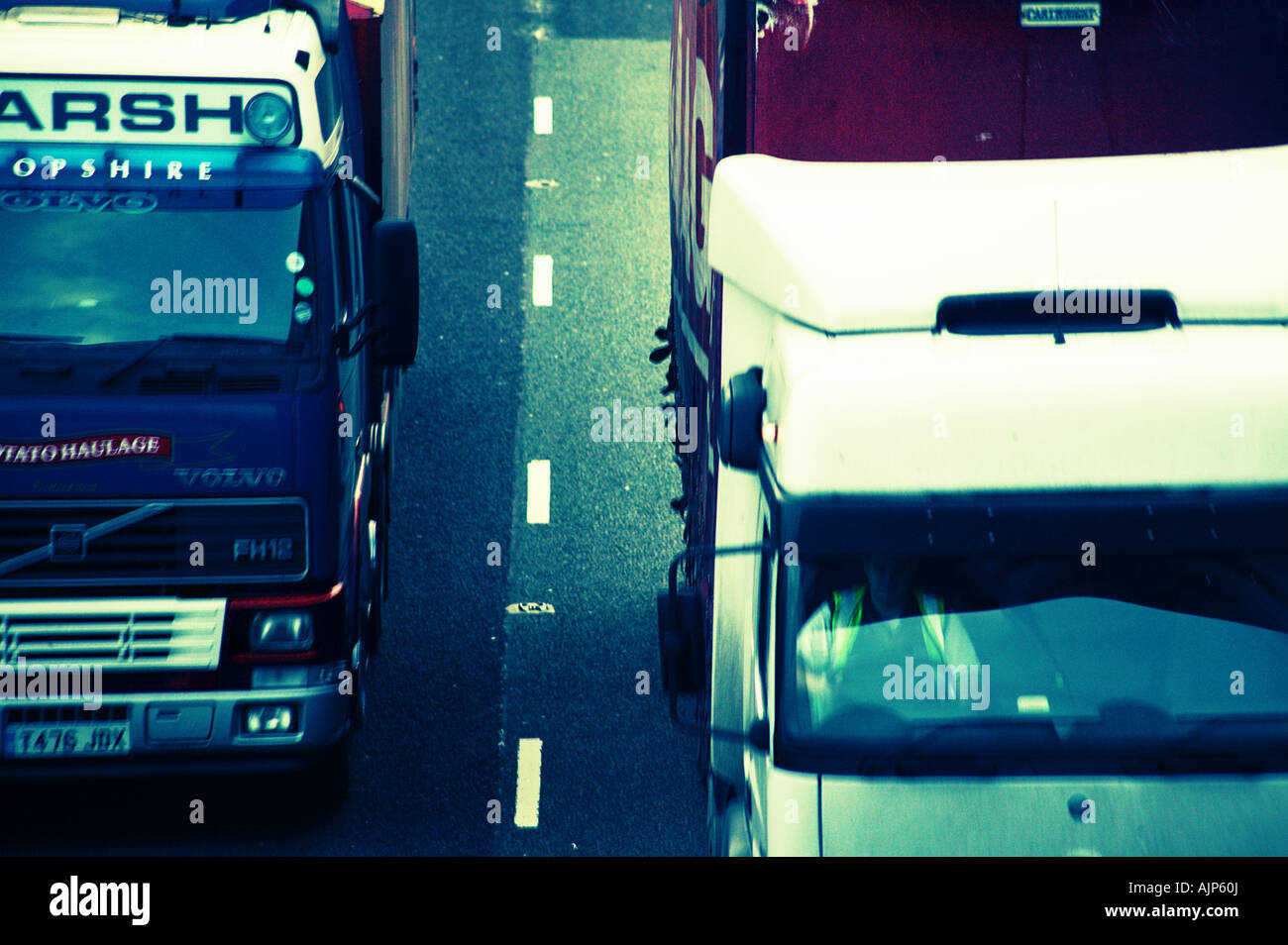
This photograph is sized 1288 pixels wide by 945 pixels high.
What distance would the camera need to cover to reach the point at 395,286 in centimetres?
679

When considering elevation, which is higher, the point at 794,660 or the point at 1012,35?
the point at 1012,35

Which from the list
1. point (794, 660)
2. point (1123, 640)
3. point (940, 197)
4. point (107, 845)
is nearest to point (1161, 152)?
point (940, 197)

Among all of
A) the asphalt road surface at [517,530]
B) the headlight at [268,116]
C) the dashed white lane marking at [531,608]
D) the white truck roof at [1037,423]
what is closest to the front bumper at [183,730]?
the asphalt road surface at [517,530]

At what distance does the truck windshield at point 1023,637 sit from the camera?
15.4ft

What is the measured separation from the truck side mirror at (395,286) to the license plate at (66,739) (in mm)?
1980

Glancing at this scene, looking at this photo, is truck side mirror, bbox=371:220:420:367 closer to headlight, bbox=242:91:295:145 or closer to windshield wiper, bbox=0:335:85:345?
headlight, bbox=242:91:295:145

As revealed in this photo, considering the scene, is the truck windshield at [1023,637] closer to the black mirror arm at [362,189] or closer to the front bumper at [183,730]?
the front bumper at [183,730]

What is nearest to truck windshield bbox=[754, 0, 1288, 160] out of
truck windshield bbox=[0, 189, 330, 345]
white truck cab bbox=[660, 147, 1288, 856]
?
white truck cab bbox=[660, 147, 1288, 856]

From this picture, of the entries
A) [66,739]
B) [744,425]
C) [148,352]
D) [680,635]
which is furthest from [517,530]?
[744,425]

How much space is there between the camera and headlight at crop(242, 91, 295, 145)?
639cm

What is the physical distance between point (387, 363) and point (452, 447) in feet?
12.0

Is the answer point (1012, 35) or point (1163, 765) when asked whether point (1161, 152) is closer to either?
point (1012, 35)

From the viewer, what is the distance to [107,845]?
7.46m

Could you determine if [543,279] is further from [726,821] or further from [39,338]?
[726,821]
